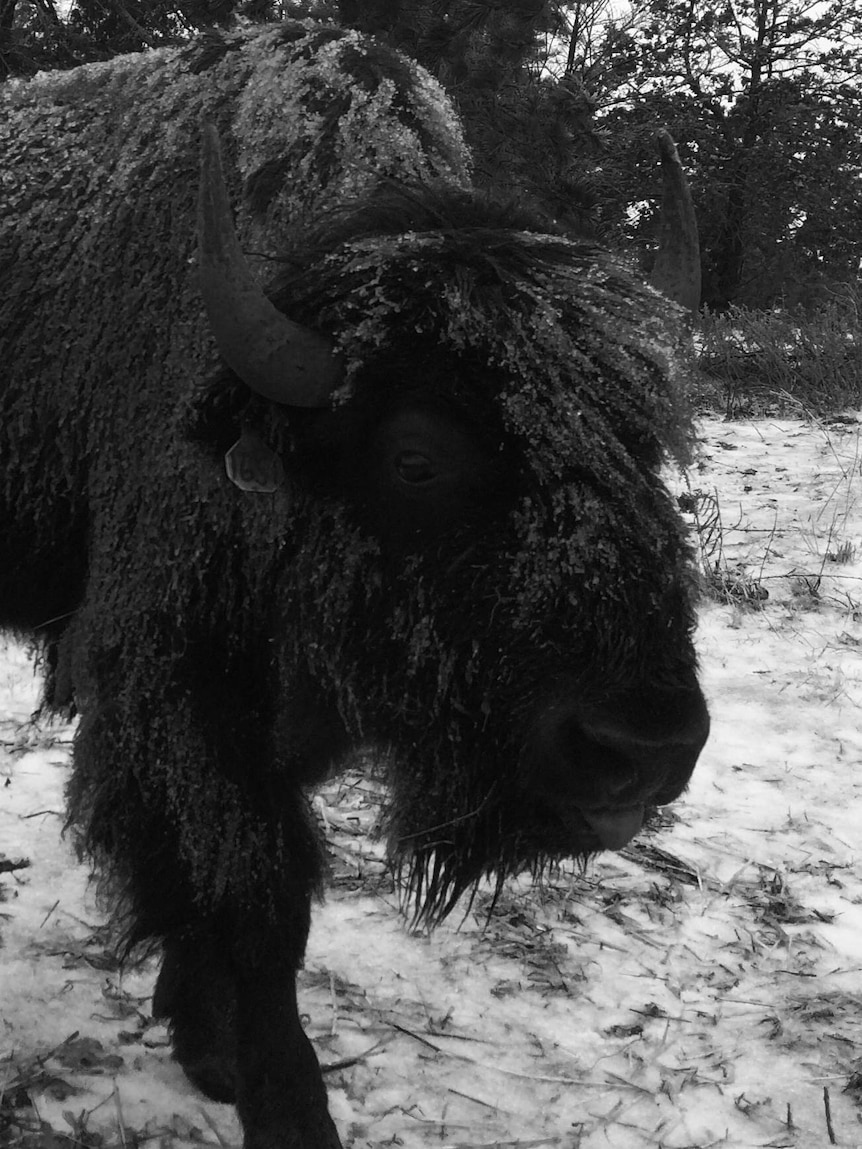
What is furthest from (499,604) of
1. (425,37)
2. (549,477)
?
(425,37)

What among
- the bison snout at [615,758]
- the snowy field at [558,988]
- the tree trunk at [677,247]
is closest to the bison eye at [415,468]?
the bison snout at [615,758]

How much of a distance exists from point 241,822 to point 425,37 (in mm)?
6465

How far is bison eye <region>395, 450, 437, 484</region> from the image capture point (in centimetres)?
212

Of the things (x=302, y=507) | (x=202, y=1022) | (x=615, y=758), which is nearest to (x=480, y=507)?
(x=302, y=507)

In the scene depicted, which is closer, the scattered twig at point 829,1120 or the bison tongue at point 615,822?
the bison tongue at point 615,822

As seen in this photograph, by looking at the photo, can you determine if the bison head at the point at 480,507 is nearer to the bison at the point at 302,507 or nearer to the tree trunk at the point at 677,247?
the bison at the point at 302,507

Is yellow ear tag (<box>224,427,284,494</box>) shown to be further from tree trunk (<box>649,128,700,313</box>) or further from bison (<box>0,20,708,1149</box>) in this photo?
tree trunk (<box>649,128,700,313</box>)

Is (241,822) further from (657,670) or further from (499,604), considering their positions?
(657,670)

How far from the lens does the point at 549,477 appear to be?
2055 mm

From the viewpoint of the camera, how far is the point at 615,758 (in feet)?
6.49

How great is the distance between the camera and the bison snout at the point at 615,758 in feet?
6.30

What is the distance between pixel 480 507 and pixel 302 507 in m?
0.38

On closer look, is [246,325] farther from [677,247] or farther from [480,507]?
[677,247]

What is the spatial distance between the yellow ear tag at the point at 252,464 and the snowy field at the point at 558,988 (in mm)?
1413
